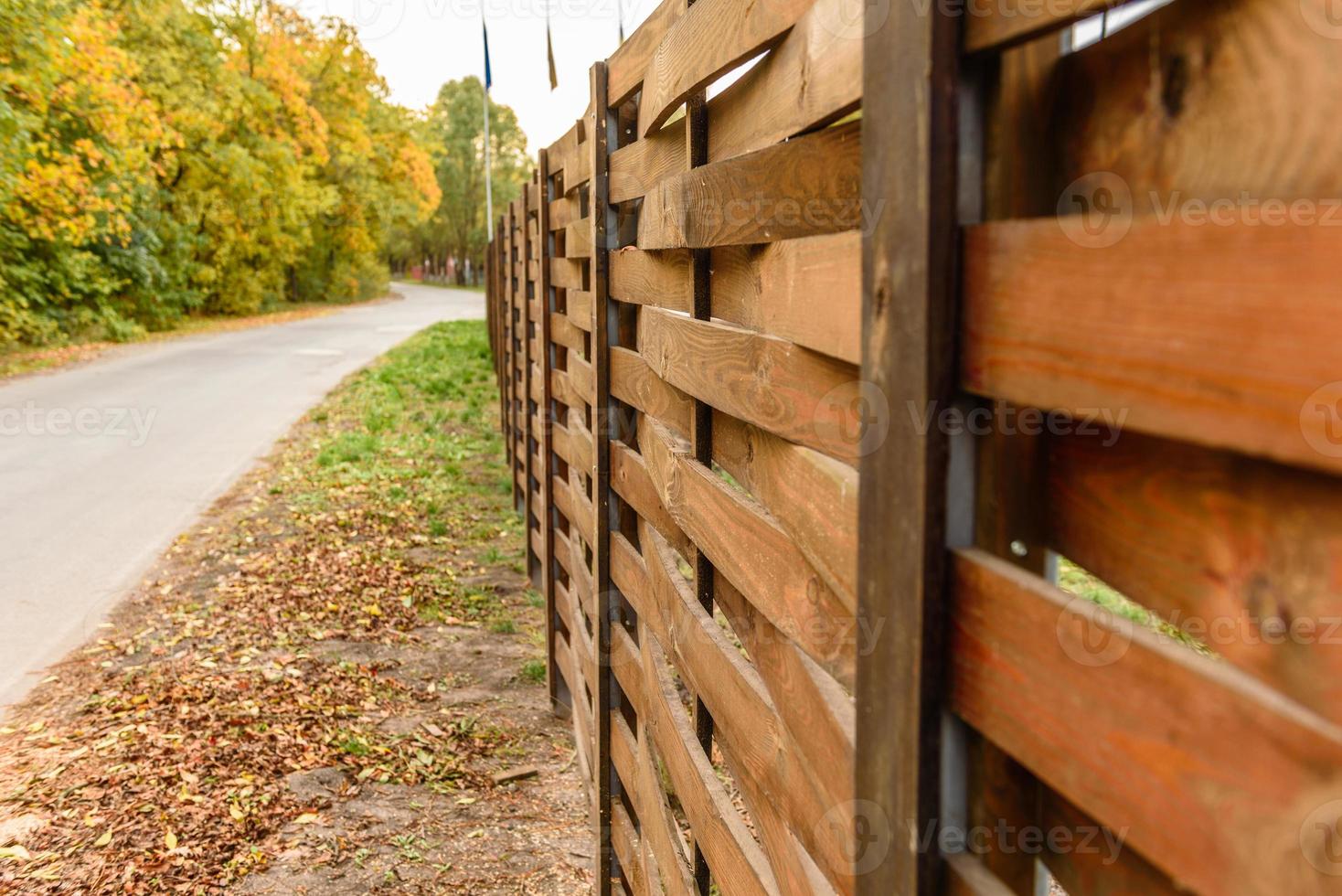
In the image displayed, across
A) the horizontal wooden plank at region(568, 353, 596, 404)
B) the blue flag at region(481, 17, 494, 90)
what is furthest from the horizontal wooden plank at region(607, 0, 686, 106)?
the blue flag at region(481, 17, 494, 90)

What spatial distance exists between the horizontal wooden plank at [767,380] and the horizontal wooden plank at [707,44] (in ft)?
1.43

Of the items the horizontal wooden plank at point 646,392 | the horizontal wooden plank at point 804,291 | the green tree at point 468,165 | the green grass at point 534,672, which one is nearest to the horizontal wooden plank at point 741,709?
the horizontal wooden plank at point 646,392

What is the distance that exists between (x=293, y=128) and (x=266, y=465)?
76.4 feet

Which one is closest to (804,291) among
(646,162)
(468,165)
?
(646,162)

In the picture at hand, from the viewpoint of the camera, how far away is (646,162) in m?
2.74

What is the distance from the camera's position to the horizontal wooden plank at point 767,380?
4.18ft

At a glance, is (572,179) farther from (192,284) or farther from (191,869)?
(192,284)

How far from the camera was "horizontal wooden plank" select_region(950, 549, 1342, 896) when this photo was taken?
63cm

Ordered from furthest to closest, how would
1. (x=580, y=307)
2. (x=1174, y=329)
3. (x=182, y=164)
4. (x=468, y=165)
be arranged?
(x=468, y=165)
(x=182, y=164)
(x=580, y=307)
(x=1174, y=329)

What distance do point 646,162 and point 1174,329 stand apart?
2.18 meters

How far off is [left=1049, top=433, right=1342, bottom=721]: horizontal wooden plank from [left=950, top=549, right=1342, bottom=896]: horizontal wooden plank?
0.12 ft

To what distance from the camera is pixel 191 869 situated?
3.72m

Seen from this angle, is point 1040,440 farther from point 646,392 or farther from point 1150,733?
point 646,392

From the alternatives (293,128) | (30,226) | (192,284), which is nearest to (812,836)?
(30,226)
